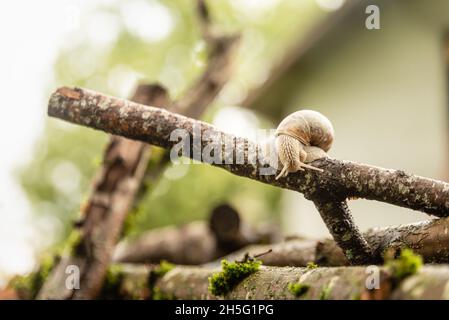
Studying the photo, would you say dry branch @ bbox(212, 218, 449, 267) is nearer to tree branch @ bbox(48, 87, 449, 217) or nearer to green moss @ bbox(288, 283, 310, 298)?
tree branch @ bbox(48, 87, 449, 217)

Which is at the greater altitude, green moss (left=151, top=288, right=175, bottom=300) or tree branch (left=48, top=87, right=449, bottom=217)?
tree branch (left=48, top=87, right=449, bottom=217)

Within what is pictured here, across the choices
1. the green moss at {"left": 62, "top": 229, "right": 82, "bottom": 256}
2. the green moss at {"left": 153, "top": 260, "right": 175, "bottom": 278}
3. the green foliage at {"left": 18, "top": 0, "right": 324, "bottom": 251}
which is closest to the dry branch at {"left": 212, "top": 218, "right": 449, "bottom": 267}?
the green moss at {"left": 153, "top": 260, "right": 175, "bottom": 278}

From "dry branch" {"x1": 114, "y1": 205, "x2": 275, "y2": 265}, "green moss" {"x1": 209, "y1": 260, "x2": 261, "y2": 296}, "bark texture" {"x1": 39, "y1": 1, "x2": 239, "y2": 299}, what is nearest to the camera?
"green moss" {"x1": 209, "y1": 260, "x2": 261, "y2": 296}

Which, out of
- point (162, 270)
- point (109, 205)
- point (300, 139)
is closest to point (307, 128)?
point (300, 139)

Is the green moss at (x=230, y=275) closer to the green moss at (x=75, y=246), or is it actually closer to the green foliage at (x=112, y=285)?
the green foliage at (x=112, y=285)

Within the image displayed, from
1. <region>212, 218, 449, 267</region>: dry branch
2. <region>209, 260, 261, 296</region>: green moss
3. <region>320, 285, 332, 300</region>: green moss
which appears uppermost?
<region>212, 218, 449, 267</region>: dry branch

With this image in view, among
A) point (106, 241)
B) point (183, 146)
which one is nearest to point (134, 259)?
point (106, 241)

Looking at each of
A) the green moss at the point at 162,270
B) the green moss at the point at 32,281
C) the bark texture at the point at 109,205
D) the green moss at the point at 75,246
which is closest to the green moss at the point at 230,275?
the green moss at the point at 162,270
